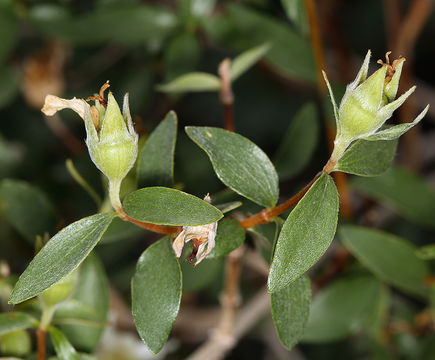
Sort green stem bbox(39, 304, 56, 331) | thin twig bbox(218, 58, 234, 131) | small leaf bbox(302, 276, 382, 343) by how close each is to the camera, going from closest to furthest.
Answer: green stem bbox(39, 304, 56, 331), thin twig bbox(218, 58, 234, 131), small leaf bbox(302, 276, 382, 343)

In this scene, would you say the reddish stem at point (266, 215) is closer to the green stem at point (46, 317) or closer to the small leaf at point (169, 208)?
the small leaf at point (169, 208)

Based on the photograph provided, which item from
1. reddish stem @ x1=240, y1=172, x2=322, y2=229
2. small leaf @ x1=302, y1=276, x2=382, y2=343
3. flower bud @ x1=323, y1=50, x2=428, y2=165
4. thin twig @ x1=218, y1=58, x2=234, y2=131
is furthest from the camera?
small leaf @ x1=302, y1=276, x2=382, y2=343

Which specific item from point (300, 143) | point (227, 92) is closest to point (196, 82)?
point (227, 92)

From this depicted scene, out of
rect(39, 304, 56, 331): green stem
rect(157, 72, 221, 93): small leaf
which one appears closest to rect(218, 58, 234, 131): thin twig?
rect(157, 72, 221, 93): small leaf

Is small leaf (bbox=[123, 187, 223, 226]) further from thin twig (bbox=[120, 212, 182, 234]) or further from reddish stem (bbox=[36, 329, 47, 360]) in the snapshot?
reddish stem (bbox=[36, 329, 47, 360])

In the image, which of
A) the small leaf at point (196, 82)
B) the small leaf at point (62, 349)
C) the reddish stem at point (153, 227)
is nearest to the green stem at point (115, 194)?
the reddish stem at point (153, 227)

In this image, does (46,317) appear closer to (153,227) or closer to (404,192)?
(153,227)
